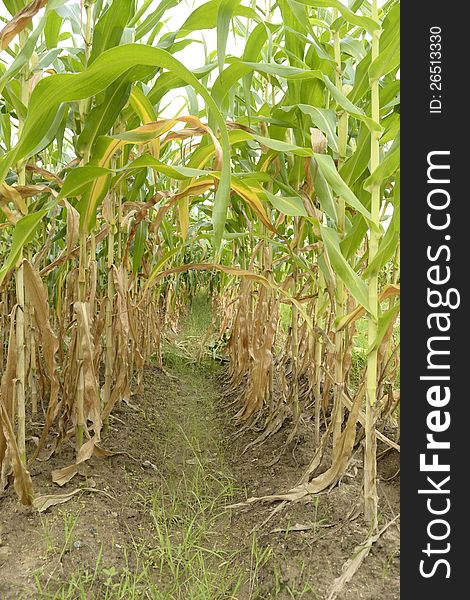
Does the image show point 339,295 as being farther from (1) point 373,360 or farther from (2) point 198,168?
(2) point 198,168

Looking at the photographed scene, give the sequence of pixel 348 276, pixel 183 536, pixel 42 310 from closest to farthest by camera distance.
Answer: pixel 348 276, pixel 42 310, pixel 183 536

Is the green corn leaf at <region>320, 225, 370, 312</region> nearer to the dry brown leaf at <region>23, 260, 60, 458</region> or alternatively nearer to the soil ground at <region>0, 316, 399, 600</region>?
the soil ground at <region>0, 316, 399, 600</region>

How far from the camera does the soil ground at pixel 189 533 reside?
2.81 feet

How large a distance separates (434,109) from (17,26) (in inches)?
22.9

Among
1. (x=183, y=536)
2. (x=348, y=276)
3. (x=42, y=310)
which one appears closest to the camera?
(x=348, y=276)

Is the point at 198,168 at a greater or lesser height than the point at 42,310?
greater

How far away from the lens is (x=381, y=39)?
0.86 meters

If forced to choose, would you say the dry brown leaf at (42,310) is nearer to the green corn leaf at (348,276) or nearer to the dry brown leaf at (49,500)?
the dry brown leaf at (49,500)

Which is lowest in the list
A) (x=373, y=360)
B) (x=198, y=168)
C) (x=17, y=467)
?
(x=17, y=467)

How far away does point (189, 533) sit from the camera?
106cm

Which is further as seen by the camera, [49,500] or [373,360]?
[49,500]

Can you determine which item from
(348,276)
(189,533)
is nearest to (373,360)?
(348,276)

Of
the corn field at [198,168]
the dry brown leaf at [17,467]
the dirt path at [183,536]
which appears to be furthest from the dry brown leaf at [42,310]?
the dirt path at [183,536]

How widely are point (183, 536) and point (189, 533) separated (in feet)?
0.16
